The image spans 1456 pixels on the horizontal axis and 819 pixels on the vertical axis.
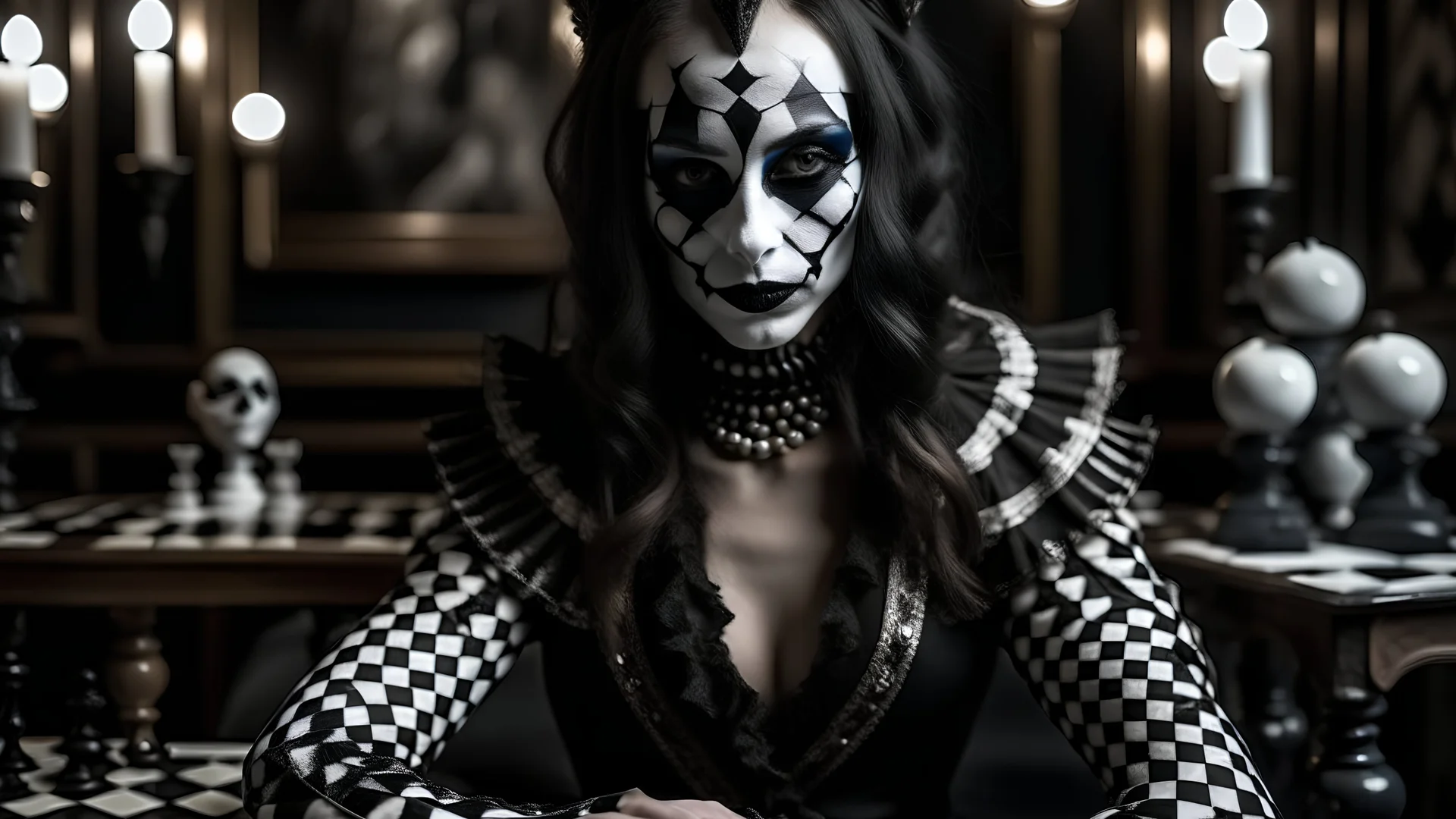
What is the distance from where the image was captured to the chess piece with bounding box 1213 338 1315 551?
111 cm

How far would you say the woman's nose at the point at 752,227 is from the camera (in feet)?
2.60

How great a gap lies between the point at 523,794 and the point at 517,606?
0.18 meters

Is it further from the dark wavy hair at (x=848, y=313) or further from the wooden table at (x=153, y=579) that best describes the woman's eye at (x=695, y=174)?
the wooden table at (x=153, y=579)

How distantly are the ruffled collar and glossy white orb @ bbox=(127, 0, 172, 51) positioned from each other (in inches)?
43.1

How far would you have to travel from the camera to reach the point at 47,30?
1611 mm

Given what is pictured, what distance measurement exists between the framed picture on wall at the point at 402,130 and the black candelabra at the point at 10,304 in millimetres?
330

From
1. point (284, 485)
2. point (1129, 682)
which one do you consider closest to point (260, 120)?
point (284, 485)

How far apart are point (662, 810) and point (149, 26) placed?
4.24 ft

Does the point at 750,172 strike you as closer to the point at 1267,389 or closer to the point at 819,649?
the point at 819,649

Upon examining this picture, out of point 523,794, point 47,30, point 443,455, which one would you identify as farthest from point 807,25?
point 47,30

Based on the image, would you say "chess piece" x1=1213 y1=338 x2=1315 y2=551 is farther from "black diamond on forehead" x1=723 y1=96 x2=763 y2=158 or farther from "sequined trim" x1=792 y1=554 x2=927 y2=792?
"black diamond on forehead" x1=723 y1=96 x2=763 y2=158

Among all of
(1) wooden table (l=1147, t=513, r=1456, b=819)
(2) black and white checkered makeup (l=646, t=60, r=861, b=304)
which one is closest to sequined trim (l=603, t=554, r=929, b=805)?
(2) black and white checkered makeup (l=646, t=60, r=861, b=304)

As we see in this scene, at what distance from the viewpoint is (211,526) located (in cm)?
131

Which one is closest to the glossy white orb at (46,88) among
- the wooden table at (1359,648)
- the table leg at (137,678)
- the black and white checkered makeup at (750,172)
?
the table leg at (137,678)
